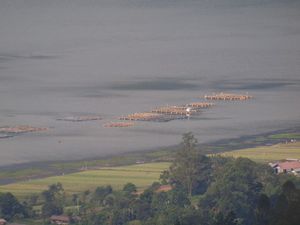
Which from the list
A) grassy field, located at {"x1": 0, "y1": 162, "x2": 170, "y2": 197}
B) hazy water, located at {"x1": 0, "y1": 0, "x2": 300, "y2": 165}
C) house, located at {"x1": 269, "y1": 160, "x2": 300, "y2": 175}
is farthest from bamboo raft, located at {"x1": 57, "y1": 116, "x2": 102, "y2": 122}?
house, located at {"x1": 269, "y1": 160, "x2": 300, "y2": 175}

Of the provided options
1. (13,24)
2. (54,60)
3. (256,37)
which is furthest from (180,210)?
(13,24)

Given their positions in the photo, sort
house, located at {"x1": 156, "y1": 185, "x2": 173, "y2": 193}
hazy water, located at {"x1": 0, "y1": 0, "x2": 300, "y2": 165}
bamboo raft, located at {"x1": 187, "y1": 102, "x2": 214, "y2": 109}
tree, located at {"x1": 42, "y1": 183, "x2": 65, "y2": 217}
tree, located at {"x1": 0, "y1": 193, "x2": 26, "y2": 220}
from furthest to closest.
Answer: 1. bamboo raft, located at {"x1": 187, "y1": 102, "x2": 214, "y2": 109}
2. hazy water, located at {"x1": 0, "y1": 0, "x2": 300, "y2": 165}
3. house, located at {"x1": 156, "y1": 185, "x2": 173, "y2": 193}
4. tree, located at {"x1": 42, "y1": 183, "x2": 65, "y2": 217}
5. tree, located at {"x1": 0, "y1": 193, "x2": 26, "y2": 220}

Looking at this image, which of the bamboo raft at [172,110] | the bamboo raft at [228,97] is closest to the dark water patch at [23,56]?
the bamboo raft at [228,97]

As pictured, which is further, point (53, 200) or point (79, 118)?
point (79, 118)

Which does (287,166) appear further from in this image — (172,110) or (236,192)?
(172,110)

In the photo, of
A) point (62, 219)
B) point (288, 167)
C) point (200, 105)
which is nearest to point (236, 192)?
point (62, 219)

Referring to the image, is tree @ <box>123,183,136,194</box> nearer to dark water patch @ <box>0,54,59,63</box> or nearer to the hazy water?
the hazy water

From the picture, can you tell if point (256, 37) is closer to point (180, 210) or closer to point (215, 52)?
point (215, 52)
